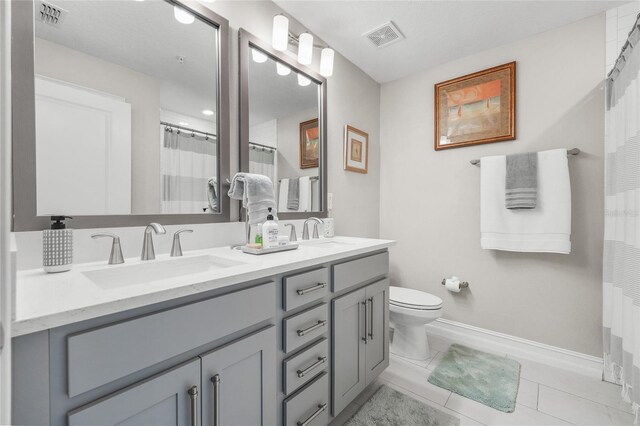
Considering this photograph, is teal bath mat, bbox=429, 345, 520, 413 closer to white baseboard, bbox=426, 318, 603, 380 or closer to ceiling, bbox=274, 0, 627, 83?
white baseboard, bbox=426, 318, 603, 380

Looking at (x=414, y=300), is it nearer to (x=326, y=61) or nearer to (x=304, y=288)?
(x=304, y=288)

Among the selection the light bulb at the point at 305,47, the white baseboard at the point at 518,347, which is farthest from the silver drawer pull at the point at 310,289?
the white baseboard at the point at 518,347

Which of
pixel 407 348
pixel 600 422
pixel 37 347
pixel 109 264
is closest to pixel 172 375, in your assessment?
pixel 37 347

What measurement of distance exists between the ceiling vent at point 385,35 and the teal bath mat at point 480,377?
2.33 meters

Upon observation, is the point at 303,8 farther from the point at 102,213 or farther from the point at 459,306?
the point at 459,306

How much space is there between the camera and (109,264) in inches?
40.4

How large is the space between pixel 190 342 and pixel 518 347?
2315 mm

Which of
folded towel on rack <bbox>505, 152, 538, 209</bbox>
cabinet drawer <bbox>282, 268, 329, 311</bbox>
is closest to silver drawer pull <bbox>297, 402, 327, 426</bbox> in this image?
cabinet drawer <bbox>282, 268, 329, 311</bbox>

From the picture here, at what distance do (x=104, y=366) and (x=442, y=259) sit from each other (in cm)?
235

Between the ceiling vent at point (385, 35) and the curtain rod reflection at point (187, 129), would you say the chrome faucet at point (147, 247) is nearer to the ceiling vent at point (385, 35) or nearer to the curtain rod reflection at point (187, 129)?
the curtain rod reflection at point (187, 129)

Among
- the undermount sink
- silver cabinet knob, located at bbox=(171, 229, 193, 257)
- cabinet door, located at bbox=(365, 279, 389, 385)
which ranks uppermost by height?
silver cabinet knob, located at bbox=(171, 229, 193, 257)

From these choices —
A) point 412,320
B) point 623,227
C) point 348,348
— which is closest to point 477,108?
point 623,227

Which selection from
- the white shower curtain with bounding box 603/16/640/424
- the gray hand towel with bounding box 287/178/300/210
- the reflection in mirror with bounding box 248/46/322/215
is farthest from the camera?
the gray hand towel with bounding box 287/178/300/210

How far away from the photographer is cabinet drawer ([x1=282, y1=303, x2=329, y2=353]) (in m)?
1.05
